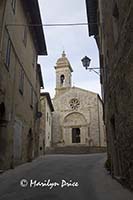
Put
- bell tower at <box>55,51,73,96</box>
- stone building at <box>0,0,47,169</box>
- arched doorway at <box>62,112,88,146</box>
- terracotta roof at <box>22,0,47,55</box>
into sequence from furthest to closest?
1. bell tower at <box>55,51,73,96</box>
2. arched doorway at <box>62,112,88,146</box>
3. terracotta roof at <box>22,0,47,55</box>
4. stone building at <box>0,0,47,169</box>

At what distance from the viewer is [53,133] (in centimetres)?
3431

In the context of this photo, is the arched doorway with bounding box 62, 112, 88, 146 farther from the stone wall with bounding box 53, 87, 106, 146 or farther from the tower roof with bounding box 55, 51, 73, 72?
the tower roof with bounding box 55, 51, 73, 72

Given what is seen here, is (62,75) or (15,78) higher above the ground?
(62,75)

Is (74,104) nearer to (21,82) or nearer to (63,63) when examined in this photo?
(63,63)

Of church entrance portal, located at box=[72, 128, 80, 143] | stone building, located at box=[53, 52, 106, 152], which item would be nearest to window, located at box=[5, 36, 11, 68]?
stone building, located at box=[53, 52, 106, 152]

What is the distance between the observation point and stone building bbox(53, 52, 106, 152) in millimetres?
32438

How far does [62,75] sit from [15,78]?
34945mm

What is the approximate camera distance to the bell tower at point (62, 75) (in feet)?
141

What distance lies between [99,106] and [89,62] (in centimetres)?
2507

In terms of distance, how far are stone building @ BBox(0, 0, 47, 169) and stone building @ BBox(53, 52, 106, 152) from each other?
1889cm

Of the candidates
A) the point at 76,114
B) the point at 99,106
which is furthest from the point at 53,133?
the point at 99,106

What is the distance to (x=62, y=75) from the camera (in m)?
44.9

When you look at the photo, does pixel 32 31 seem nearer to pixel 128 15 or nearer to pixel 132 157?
pixel 128 15

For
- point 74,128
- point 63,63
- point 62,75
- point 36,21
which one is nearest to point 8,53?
point 36,21
